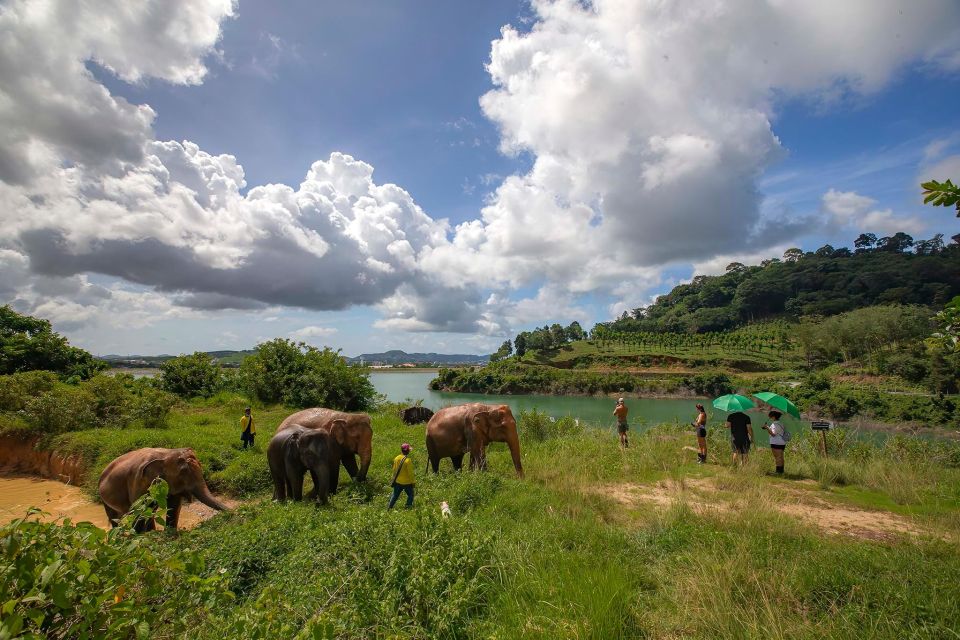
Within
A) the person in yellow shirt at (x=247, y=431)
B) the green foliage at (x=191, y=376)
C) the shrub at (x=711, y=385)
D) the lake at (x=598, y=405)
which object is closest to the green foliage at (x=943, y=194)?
the person in yellow shirt at (x=247, y=431)

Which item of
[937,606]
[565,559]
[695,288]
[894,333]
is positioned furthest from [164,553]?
[695,288]

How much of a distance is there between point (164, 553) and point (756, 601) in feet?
18.1

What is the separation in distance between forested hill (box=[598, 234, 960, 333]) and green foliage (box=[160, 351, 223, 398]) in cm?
11080

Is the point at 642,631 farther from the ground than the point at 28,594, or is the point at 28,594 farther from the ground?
the point at 28,594

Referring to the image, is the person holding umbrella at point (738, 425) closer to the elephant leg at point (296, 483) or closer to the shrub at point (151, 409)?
the elephant leg at point (296, 483)

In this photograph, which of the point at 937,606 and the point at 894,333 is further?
the point at 894,333

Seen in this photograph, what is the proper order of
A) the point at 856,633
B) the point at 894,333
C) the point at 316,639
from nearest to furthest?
the point at 316,639 → the point at 856,633 → the point at 894,333

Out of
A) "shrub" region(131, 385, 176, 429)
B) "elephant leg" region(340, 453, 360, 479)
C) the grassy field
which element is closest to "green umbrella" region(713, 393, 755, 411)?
the grassy field

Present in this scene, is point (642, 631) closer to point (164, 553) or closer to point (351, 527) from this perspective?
point (351, 527)

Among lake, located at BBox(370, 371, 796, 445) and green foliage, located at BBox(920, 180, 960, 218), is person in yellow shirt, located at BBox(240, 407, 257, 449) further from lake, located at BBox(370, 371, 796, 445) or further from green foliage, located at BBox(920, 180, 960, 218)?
lake, located at BBox(370, 371, 796, 445)

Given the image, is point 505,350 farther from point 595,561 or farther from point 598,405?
point 595,561

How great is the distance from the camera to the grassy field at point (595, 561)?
350cm

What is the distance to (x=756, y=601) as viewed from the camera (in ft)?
12.7

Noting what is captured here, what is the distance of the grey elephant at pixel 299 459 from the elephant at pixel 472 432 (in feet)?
8.54
